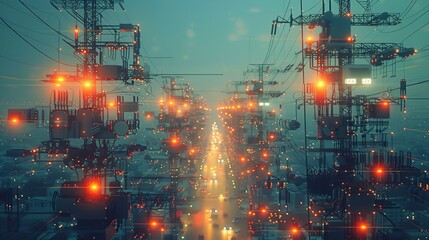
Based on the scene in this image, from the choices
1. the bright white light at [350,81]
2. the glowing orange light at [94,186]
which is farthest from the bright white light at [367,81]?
the glowing orange light at [94,186]

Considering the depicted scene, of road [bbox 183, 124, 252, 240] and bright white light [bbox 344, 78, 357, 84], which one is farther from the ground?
bright white light [bbox 344, 78, 357, 84]

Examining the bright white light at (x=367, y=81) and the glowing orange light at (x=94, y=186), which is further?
the bright white light at (x=367, y=81)

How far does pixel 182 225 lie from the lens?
2444 cm

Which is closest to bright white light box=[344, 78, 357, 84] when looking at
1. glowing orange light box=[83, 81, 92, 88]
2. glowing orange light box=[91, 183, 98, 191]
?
glowing orange light box=[83, 81, 92, 88]

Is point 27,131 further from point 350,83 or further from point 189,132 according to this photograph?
point 350,83

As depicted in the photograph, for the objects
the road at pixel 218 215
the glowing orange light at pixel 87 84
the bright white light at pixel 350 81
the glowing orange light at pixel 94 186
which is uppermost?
the bright white light at pixel 350 81

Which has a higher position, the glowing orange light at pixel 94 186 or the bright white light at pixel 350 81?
the bright white light at pixel 350 81

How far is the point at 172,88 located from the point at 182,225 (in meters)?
16.4

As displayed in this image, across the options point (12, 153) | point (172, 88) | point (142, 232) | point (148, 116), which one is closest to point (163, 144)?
point (148, 116)

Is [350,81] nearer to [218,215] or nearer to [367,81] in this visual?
[367,81]

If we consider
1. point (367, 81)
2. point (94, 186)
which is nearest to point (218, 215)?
point (94, 186)

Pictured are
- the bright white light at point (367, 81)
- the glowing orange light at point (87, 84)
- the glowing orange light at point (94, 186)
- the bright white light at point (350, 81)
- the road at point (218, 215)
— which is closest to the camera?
the glowing orange light at point (94, 186)

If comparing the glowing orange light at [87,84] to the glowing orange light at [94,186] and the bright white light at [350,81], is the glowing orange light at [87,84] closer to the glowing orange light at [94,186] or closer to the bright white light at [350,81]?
the glowing orange light at [94,186]

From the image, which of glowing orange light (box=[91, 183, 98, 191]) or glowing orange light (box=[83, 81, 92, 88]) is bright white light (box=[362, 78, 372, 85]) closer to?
glowing orange light (box=[83, 81, 92, 88])
